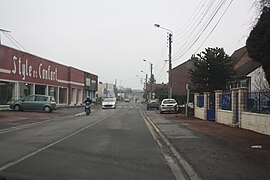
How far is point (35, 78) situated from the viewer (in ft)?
162

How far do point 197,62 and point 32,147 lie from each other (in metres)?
21.1

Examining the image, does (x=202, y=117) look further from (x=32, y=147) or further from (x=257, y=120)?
(x=32, y=147)

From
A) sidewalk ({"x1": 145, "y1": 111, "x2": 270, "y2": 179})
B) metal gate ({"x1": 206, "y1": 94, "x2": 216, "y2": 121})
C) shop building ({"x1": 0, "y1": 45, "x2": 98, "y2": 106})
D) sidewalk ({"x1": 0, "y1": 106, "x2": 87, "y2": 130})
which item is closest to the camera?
sidewalk ({"x1": 145, "y1": 111, "x2": 270, "y2": 179})

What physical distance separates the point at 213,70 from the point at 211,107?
455 cm

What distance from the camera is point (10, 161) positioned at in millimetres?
9727

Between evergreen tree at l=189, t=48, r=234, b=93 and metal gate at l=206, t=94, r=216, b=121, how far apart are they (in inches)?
126

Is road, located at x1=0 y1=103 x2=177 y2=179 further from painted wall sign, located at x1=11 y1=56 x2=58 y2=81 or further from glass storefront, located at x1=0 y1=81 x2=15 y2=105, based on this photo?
painted wall sign, located at x1=11 y1=56 x2=58 y2=81

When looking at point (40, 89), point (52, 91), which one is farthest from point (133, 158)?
point (52, 91)

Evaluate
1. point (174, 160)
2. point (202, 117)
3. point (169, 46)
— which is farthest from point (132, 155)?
point (169, 46)

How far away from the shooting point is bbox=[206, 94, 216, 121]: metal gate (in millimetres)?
26811

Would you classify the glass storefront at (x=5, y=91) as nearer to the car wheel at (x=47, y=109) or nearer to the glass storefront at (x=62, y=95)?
the car wheel at (x=47, y=109)

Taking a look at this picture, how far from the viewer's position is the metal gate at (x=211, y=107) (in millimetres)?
26811

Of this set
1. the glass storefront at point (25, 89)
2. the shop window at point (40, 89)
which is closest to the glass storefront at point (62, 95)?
the shop window at point (40, 89)

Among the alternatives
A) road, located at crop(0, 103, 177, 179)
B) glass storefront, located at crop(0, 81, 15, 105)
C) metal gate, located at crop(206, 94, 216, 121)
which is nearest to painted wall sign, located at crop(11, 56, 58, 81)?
glass storefront, located at crop(0, 81, 15, 105)
